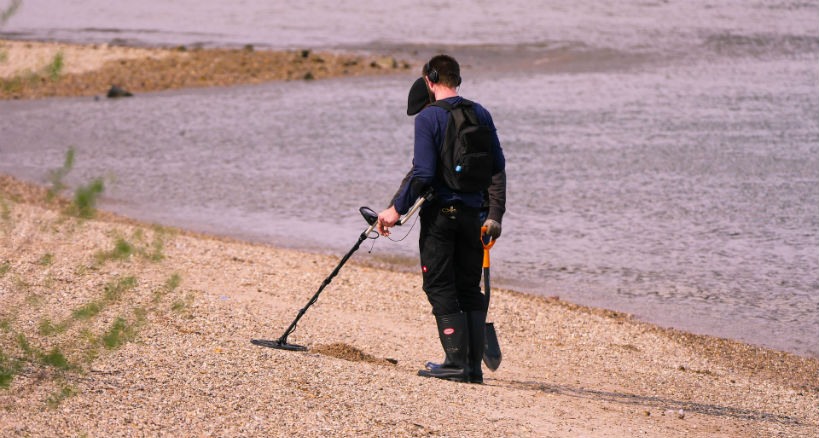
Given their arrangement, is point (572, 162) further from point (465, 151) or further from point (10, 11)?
point (10, 11)

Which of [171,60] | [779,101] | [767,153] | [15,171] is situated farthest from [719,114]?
[171,60]

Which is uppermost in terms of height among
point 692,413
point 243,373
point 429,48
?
point 243,373

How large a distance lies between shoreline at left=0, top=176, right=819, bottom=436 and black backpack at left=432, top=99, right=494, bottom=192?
112cm

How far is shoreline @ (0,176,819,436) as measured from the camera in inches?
217

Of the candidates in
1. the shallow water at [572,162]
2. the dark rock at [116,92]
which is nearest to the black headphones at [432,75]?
the shallow water at [572,162]

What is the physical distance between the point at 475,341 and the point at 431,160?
1.12 metres

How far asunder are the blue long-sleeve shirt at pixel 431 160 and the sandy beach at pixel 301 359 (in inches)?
39.3

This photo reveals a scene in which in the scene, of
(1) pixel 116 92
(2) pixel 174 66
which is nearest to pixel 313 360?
(1) pixel 116 92

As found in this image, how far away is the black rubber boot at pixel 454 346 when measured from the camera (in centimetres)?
667

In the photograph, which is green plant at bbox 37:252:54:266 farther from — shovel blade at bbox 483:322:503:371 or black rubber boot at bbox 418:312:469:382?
shovel blade at bbox 483:322:503:371

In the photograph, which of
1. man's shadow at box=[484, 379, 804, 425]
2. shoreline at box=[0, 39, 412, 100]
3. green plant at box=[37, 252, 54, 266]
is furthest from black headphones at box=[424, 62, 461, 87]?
shoreline at box=[0, 39, 412, 100]

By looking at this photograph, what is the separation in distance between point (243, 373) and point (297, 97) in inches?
700

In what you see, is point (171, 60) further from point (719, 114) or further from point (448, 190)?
point (448, 190)

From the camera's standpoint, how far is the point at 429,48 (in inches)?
1286
